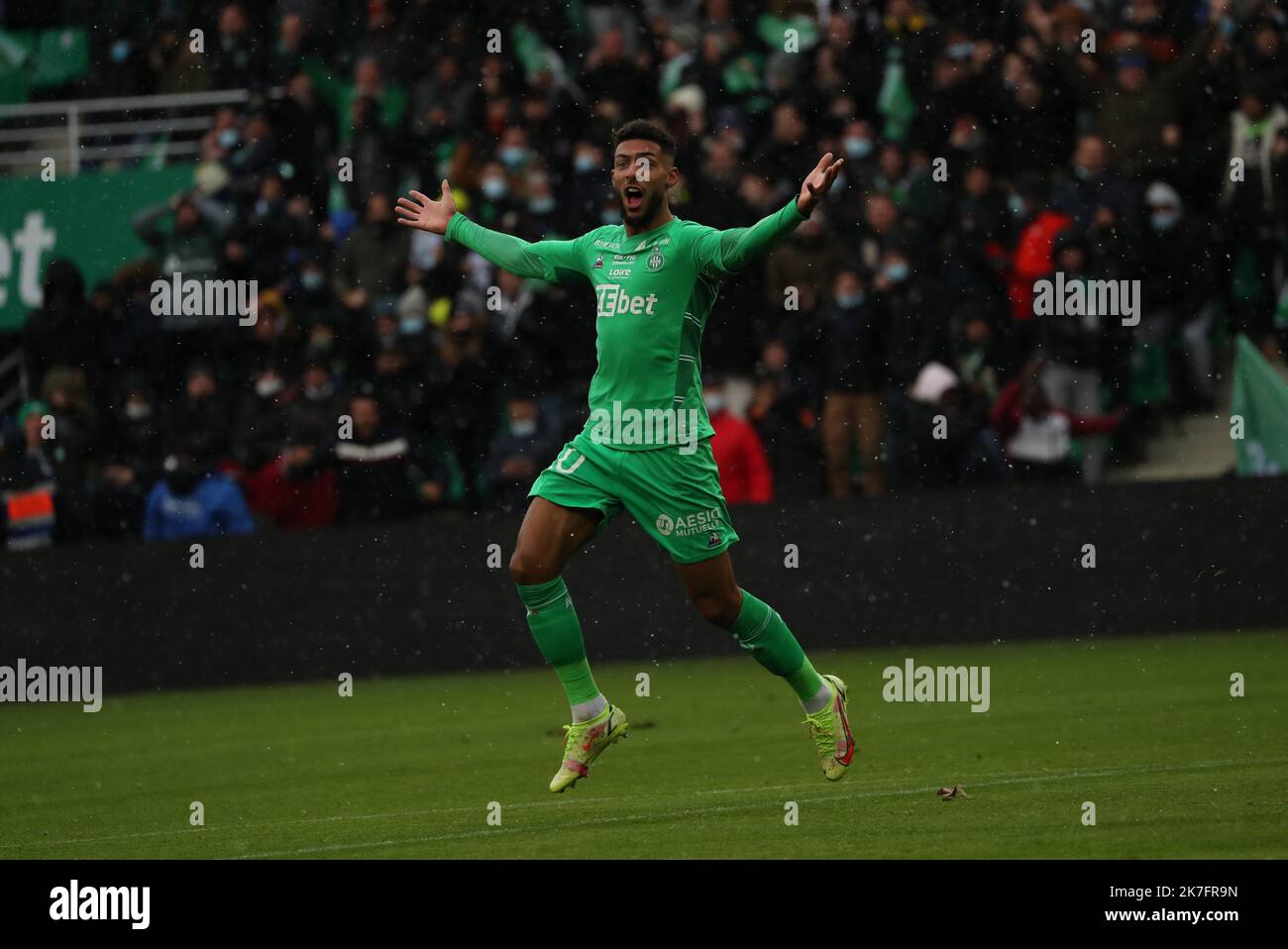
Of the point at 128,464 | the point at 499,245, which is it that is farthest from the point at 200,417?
the point at 499,245

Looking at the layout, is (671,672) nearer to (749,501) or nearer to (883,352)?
(749,501)

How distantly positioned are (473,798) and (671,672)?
532 centimetres

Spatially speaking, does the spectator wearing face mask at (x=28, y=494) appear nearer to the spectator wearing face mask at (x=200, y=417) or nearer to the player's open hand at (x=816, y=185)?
the spectator wearing face mask at (x=200, y=417)

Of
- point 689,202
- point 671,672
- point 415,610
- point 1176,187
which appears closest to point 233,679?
point 415,610

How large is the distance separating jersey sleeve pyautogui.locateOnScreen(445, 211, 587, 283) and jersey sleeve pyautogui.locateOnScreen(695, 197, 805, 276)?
634mm

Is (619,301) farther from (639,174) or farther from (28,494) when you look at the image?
(28,494)

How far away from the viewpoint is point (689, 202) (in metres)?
16.2

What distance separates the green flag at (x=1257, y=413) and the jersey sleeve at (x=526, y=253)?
730 cm

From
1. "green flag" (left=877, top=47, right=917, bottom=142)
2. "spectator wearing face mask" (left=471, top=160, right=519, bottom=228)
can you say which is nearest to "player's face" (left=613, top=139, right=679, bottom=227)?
"green flag" (left=877, top=47, right=917, bottom=142)

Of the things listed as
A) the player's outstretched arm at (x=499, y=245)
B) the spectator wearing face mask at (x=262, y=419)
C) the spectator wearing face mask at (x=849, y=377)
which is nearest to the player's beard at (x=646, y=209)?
the player's outstretched arm at (x=499, y=245)

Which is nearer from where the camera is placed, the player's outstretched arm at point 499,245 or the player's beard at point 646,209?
the player's beard at point 646,209

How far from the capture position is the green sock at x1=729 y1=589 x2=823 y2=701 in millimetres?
9250

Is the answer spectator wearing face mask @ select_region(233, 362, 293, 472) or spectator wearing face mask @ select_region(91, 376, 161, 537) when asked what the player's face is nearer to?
spectator wearing face mask @ select_region(233, 362, 293, 472)

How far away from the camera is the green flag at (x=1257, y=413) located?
15398 mm
